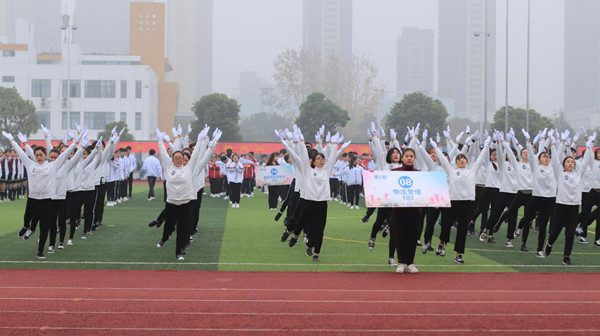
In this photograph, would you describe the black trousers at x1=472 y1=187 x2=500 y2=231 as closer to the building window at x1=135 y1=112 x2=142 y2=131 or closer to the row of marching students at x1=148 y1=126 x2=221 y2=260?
the row of marching students at x1=148 y1=126 x2=221 y2=260

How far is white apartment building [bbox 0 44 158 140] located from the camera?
8369 centimetres

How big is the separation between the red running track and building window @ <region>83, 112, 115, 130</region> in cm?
7547

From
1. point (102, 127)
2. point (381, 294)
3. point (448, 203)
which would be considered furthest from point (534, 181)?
point (102, 127)

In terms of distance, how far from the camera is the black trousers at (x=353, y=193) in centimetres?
2520

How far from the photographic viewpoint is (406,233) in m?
11.1

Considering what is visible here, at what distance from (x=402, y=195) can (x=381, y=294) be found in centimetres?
221

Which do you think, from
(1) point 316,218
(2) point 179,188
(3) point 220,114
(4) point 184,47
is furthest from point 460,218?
(4) point 184,47

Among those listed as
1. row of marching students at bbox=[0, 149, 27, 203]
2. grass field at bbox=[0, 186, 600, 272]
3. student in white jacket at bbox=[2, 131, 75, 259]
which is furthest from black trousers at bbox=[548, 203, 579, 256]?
row of marching students at bbox=[0, 149, 27, 203]

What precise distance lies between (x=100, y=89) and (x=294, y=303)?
262ft

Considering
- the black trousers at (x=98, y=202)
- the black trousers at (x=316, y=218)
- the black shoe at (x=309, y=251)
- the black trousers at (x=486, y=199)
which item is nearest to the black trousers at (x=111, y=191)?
the black trousers at (x=98, y=202)

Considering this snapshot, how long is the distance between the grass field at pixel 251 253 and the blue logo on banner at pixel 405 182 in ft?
4.41

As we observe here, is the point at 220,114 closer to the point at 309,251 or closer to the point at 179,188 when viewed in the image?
the point at 309,251

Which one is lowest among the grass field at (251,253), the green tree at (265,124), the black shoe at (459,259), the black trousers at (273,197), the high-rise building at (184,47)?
the grass field at (251,253)

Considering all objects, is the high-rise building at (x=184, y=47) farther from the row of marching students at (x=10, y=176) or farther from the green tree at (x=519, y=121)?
the row of marching students at (x=10, y=176)
